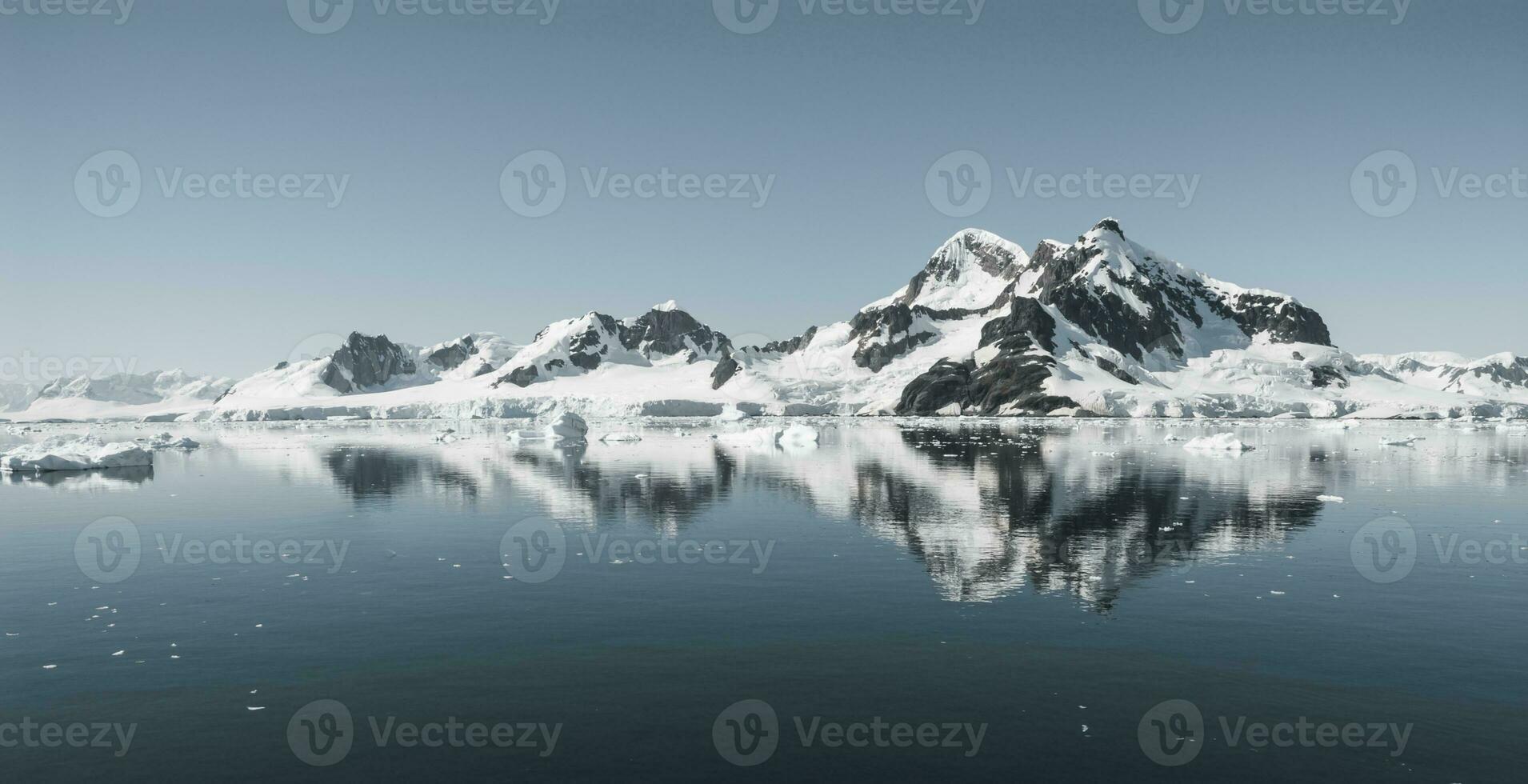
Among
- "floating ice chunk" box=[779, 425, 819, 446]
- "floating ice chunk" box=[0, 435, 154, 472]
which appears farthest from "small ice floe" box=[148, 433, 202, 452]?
"floating ice chunk" box=[779, 425, 819, 446]

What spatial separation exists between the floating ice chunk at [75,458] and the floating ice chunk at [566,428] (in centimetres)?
3635

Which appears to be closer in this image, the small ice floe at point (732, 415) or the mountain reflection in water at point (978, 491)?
the mountain reflection in water at point (978, 491)

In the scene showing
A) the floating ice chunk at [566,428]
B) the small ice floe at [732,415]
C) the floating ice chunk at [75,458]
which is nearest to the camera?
the floating ice chunk at [75,458]

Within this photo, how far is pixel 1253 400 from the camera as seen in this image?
7854 inches

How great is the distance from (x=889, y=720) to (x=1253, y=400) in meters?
219

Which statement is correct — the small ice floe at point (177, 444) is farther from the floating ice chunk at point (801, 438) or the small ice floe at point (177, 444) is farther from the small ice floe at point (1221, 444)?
the small ice floe at point (1221, 444)

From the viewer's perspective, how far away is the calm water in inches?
475

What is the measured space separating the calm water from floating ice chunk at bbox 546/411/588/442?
5277 cm

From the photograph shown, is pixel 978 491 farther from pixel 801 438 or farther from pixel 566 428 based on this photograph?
pixel 566 428

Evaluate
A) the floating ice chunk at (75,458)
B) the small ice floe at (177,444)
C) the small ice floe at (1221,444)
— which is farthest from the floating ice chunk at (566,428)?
the small ice floe at (1221,444)

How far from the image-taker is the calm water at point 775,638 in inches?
475

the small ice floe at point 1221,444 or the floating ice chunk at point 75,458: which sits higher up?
the floating ice chunk at point 75,458

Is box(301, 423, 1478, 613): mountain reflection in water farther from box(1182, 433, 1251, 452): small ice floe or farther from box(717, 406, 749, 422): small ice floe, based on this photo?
box(717, 406, 749, 422): small ice floe

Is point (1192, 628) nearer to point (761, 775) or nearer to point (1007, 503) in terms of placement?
point (761, 775)
